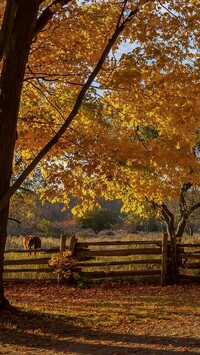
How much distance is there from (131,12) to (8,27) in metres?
4.93

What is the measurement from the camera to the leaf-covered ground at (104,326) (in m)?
5.83

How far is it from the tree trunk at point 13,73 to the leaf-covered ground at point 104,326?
7.66ft

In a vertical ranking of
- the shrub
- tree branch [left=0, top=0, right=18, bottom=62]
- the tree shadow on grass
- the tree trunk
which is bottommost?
the tree shadow on grass

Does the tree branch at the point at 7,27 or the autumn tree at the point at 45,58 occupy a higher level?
the autumn tree at the point at 45,58

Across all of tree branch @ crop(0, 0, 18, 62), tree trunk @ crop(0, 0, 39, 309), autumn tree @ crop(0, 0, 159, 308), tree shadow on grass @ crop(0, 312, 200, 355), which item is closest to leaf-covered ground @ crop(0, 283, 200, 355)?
tree shadow on grass @ crop(0, 312, 200, 355)

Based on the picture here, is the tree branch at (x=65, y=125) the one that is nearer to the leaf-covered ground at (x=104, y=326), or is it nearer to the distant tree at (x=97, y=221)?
the leaf-covered ground at (x=104, y=326)

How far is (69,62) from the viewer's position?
877 cm

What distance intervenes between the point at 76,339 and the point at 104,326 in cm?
110

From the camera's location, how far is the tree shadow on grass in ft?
18.9

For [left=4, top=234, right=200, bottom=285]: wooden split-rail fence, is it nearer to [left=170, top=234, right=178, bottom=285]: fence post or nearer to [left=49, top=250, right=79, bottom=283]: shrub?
[left=170, top=234, right=178, bottom=285]: fence post

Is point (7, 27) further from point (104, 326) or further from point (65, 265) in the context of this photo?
point (65, 265)

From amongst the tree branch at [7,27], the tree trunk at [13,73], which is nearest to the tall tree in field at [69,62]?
the tree trunk at [13,73]

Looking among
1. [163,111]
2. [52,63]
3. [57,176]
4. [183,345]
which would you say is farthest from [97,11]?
[183,345]

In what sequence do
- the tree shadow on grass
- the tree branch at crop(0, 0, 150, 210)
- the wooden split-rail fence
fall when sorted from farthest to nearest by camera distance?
the wooden split-rail fence
the tree branch at crop(0, 0, 150, 210)
the tree shadow on grass
